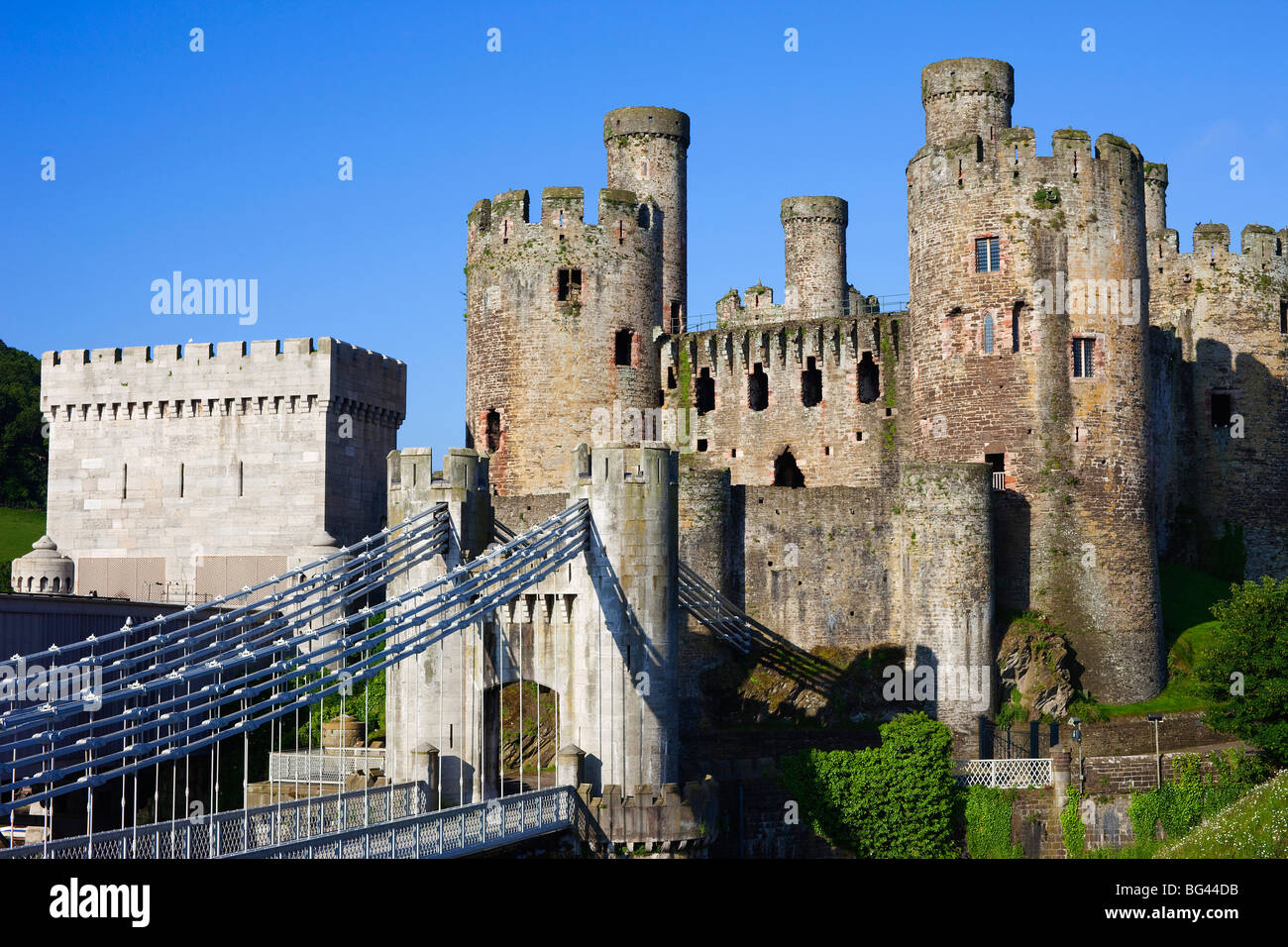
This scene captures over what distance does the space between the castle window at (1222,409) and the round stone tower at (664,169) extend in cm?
1620

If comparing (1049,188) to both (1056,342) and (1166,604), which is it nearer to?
(1056,342)

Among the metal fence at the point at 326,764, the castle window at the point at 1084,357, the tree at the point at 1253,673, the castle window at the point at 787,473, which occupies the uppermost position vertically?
the castle window at the point at 1084,357

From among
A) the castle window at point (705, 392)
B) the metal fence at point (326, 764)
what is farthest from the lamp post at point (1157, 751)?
the metal fence at point (326, 764)

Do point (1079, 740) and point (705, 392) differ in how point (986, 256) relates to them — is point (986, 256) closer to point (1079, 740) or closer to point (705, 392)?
point (705, 392)

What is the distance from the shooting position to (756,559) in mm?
44344

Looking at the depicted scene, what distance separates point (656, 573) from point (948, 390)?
14.1m

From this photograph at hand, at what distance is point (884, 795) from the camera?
38.2 metres

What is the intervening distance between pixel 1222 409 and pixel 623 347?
18326 mm

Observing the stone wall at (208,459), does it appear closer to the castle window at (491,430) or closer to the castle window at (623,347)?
the castle window at (491,430)

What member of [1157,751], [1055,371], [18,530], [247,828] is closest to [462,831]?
[247,828]

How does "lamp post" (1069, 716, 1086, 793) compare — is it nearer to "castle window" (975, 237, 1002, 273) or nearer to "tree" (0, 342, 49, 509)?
"castle window" (975, 237, 1002, 273)

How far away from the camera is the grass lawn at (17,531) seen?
73562 mm

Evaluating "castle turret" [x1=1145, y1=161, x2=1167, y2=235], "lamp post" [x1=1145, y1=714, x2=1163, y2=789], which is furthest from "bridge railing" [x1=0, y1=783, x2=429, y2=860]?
"castle turret" [x1=1145, y1=161, x2=1167, y2=235]
